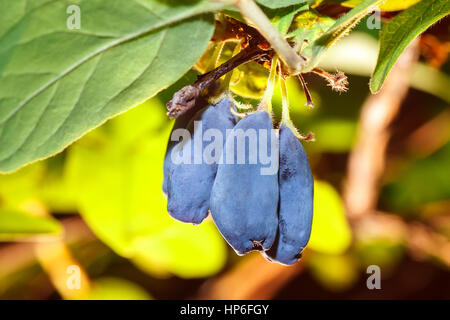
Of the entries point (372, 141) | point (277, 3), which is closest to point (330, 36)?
point (277, 3)

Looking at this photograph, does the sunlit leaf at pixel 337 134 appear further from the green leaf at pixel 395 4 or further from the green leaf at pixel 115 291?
the green leaf at pixel 395 4

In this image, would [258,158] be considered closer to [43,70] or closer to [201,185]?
[201,185]

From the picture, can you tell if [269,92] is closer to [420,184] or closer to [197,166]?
[197,166]

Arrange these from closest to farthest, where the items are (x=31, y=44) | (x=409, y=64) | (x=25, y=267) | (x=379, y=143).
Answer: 1. (x=31, y=44)
2. (x=409, y=64)
3. (x=379, y=143)
4. (x=25, y=267)

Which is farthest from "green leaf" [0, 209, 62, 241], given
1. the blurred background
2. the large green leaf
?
the large green leaf

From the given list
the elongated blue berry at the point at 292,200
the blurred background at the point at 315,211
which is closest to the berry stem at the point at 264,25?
the elongated blue berry at the point at 292,200

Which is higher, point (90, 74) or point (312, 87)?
point (90, 74)

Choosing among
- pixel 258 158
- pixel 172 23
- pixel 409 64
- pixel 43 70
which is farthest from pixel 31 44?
pixel 409 64
